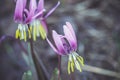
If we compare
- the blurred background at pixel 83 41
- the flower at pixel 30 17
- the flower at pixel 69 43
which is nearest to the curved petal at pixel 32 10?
the flower at pixel 30 17

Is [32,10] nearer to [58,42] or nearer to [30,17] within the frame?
[30,17]

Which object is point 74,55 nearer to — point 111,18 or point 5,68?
point 5,68

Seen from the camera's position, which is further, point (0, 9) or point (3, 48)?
point (0, 9)

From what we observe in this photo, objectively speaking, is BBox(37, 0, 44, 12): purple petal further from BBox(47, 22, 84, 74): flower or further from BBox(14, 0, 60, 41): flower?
BBox(47, 22, 84, 74): flower

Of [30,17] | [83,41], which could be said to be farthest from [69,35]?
[83,41]

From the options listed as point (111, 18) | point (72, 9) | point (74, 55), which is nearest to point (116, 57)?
point (111, 18)

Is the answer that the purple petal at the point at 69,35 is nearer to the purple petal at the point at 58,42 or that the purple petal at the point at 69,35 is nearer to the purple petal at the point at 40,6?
the purple petal at the point at 58,42

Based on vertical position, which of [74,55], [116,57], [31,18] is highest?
[31,18]
